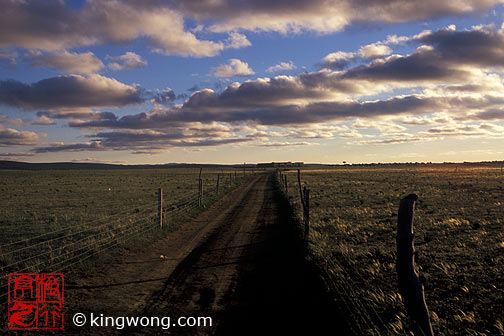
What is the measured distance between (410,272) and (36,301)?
6738 mm

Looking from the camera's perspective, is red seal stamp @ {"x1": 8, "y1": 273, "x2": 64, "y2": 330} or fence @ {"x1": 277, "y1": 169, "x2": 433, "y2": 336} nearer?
fence @ {"x1": 277, "y1": 169, "x2": 433, "y2": 336}

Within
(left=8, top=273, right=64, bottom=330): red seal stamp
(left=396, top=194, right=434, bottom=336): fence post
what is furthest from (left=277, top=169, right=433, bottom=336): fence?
(left=8, top=273, right=64, bottom=330): red seal stamp

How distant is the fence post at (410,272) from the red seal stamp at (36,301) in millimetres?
5441

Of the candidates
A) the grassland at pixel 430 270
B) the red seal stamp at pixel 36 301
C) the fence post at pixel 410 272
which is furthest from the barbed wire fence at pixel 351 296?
the red seal stamp at pixel 36 301

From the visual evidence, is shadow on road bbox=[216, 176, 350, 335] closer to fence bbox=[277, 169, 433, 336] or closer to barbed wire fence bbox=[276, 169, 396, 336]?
barbed wire fence bbox=[276, 169, 396, 336]

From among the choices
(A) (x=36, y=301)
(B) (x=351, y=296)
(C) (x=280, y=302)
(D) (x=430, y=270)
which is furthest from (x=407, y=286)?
(A) (x=36, y=301)

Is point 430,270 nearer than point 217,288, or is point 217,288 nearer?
point 217,288

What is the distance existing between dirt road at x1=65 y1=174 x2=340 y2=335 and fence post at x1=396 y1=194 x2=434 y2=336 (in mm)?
1364

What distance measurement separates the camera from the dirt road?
592 centimetres

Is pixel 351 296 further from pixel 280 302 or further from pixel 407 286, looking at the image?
pixel 407 286

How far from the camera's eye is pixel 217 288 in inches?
297

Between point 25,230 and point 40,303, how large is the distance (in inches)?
443

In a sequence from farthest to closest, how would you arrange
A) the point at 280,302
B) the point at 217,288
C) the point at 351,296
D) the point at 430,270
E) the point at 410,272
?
1. the point at 430,270
2. the point at 217,288
3. the point at 351,296
4. the point at 280,302
5. the point at 410,272

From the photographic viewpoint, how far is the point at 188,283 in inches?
310
